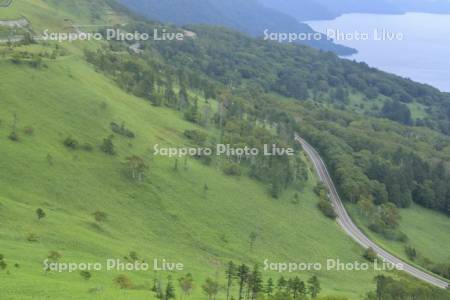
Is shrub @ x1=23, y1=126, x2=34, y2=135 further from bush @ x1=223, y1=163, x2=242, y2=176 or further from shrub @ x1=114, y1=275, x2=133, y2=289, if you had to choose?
shrub @ x1=114, y1=275, x2=133, y2=289

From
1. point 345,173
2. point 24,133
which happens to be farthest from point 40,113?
point 345,173

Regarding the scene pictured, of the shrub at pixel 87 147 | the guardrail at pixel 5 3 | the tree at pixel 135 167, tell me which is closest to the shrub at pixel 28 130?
the shrub at pixel 87 147

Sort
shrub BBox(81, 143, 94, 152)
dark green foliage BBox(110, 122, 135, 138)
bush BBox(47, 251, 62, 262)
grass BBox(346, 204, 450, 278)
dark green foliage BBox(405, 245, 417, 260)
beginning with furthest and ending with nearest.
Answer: grass BBox(346, 204, 450, 278), dark green foliage BBox(405, 245, 417, 260), dark green foliage BBox(110, 122, 135, 138), shrub BBox(81, 143, 94, 152), bush BBox(47, 251, 62, 262)

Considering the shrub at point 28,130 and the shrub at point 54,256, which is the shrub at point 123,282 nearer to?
the shrub at point 54,256

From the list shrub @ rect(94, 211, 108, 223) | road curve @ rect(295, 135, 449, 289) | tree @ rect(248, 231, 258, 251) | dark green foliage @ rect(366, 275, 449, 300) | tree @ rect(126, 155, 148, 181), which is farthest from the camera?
road curve @ rect(295, 135, 449, 289)

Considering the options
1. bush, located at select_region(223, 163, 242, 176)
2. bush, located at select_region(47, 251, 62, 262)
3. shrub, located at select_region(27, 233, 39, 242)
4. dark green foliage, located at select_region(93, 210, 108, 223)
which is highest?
bush, located at select_region(223, 163, 242, 176)

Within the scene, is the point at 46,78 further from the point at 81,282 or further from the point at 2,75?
the point at 81,282

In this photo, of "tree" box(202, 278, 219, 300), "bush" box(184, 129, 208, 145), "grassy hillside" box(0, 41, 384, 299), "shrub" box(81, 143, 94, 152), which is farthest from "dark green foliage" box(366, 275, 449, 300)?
"bush" box(184, 129, 208, 145)
